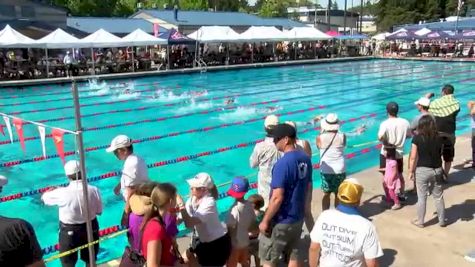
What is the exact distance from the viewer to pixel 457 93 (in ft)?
62.2

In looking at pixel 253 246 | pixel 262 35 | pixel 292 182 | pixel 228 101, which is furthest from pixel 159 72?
pixel 292 182

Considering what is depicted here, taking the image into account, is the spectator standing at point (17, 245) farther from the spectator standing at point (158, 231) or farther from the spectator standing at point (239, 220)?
the spectator standing at point (239, 220)

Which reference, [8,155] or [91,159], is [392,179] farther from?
→ [8,155]

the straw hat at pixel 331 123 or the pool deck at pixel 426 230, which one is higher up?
the straw hat at pixel 331 123

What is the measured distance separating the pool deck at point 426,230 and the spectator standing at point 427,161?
236 millimetres

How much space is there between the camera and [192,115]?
48.3ft

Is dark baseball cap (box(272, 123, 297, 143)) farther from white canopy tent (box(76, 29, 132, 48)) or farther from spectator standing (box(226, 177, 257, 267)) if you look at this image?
white canopy tent (box(76, 29, 132, 48))

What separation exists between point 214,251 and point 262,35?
84.9 feet

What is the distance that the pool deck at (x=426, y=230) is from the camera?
15.3 feet

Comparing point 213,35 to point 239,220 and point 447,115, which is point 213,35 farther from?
point 239,220

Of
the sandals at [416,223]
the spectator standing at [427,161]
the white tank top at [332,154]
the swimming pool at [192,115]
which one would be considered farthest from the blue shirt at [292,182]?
the swimming pool at [192,115]

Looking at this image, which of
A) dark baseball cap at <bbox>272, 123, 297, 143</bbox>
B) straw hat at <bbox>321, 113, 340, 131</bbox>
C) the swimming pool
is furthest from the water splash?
dark baseball cap at <bbox>272, 123, 297, 143</bbox>

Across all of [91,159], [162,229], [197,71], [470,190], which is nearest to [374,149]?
[470,190]

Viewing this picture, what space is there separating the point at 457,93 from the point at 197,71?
13.0 m
